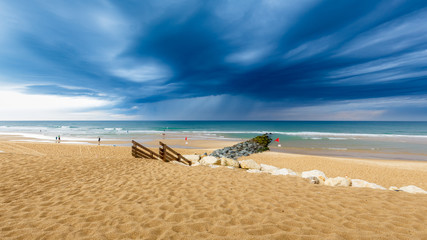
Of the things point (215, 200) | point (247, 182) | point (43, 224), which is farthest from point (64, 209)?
point (247, 182)

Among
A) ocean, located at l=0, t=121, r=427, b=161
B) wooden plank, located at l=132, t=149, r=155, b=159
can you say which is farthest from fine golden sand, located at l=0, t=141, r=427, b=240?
ocean, located at l=0, t=121, r=427, b=161

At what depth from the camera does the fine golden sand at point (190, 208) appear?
3855 mm

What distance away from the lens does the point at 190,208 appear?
5066mm

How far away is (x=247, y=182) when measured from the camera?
780 centimetres

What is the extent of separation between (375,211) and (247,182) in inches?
162

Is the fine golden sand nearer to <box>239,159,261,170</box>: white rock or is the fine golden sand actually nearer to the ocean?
<box>239,159,261,170</box>: white rock

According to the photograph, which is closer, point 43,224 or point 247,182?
point 43,224

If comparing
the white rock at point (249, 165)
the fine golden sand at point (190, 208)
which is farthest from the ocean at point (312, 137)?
the fine golden sand at point (190, 208)

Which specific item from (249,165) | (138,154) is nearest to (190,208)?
(249,165)

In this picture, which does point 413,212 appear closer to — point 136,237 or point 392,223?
point 392,223

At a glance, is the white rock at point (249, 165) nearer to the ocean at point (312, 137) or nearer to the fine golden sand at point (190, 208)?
the fine golden sand at point (190, 208)

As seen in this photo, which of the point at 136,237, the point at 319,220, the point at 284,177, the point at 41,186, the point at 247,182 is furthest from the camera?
the point at 284,177

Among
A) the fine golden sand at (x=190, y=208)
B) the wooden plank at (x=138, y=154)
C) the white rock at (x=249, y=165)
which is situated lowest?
the white rock at (x=249, y=165)

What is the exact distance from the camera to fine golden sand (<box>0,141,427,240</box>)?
3855mm
